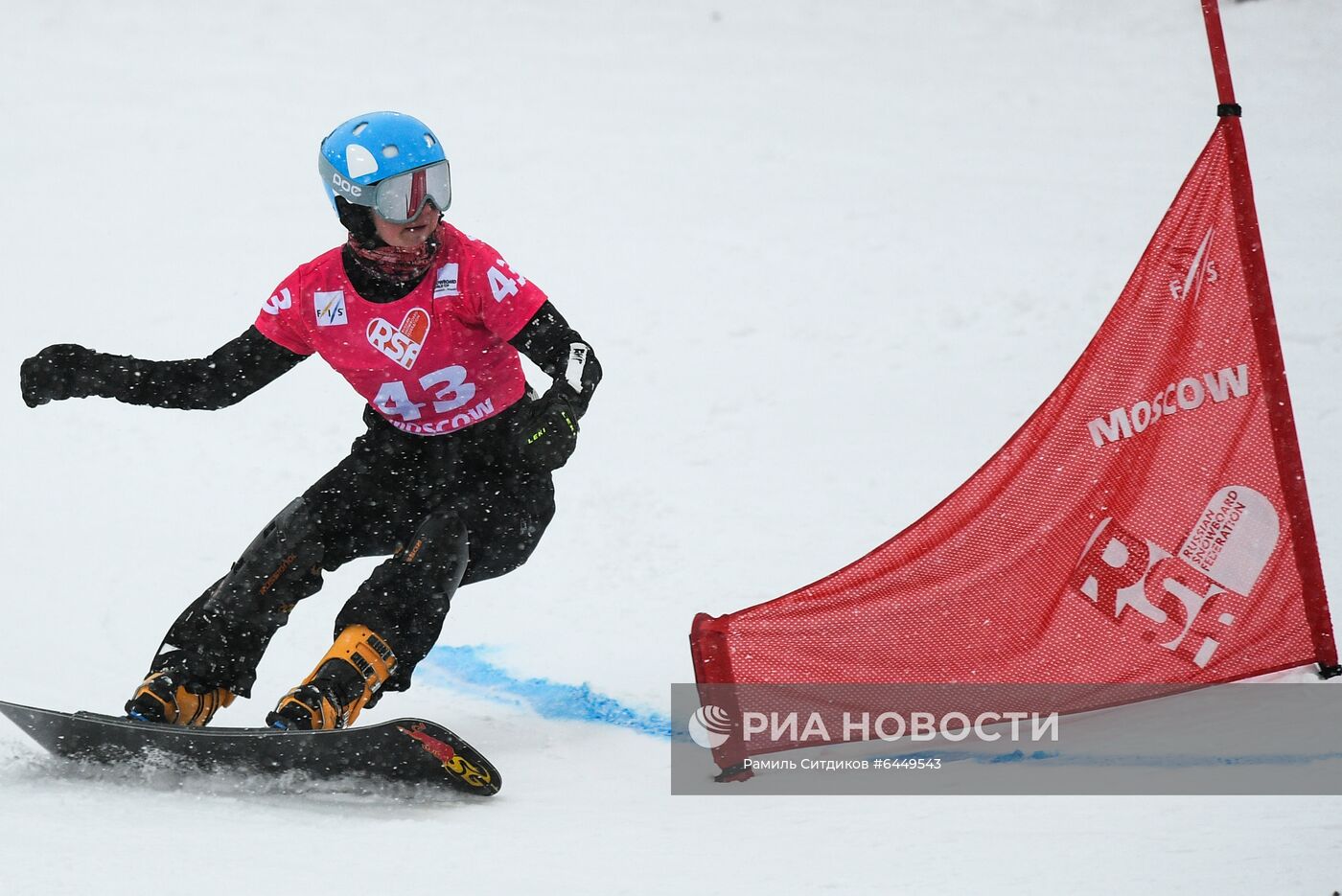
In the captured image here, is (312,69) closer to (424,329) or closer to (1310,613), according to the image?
(424,329)

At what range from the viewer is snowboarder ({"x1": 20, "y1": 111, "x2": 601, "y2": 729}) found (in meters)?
4.29

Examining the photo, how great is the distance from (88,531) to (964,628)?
459cm

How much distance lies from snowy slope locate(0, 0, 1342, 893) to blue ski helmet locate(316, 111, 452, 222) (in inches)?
66.9

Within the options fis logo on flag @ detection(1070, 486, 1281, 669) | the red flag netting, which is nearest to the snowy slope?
the red flag netting

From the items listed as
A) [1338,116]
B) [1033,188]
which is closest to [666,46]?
[1033,188]

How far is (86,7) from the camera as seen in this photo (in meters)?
16.6

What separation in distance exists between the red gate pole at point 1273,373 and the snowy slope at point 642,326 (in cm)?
116

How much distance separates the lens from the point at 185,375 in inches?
188

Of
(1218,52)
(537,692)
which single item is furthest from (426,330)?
(1218,52)

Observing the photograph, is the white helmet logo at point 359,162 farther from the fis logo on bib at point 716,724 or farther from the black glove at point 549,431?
the fis logo on bib at point 716,724

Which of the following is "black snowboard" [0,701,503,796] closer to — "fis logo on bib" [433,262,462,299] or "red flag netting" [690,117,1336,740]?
"red flag netting" [690,117,1336,740]

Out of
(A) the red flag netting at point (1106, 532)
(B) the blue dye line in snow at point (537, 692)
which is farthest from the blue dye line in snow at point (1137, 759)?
(B) the blue dye line in snow at point (537, 692)

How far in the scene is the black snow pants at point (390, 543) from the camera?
14.2ft

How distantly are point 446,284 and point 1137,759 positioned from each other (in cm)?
241
